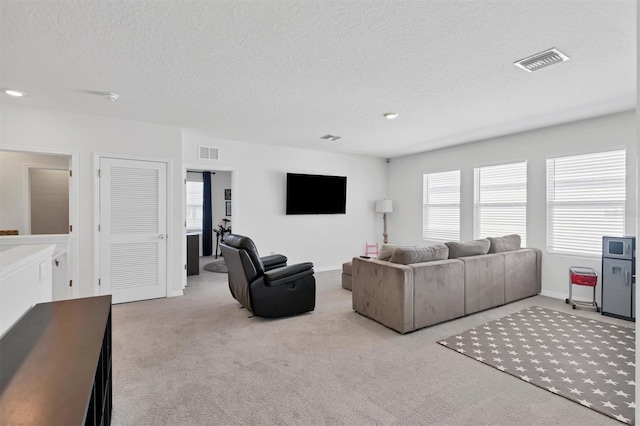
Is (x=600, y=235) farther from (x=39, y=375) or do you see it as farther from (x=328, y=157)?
(x=39, y=375)

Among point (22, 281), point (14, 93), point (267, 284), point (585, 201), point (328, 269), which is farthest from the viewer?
point (328, 269)

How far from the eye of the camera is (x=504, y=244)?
14.7ft

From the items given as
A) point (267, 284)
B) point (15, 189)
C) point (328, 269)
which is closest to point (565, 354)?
point (267, 284)

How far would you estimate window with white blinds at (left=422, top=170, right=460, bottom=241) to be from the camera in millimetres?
6270

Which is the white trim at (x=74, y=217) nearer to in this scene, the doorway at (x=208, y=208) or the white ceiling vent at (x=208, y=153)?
the white ceiling vent at (x=208, y=153)

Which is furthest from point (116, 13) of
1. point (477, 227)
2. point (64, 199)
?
point (477, 227)

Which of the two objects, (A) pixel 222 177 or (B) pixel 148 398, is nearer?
(B) pixel 148 398

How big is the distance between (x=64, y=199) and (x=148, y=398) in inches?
222

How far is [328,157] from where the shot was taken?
22.7 feet

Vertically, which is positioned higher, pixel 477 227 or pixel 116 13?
pixel 116 13

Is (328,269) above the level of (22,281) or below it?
below

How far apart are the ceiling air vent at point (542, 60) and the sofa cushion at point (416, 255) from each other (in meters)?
1.97

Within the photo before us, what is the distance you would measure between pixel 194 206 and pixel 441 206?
674 centimetres

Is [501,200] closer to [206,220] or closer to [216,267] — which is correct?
[216,267]
